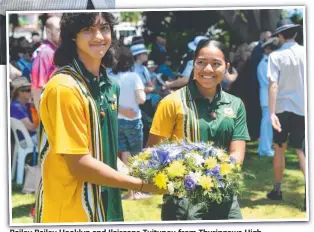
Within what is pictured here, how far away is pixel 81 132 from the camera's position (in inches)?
122

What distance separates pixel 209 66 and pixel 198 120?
12.9 inches

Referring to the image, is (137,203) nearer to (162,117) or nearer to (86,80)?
(162,117)

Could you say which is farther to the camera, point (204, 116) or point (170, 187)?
point (204, 116)

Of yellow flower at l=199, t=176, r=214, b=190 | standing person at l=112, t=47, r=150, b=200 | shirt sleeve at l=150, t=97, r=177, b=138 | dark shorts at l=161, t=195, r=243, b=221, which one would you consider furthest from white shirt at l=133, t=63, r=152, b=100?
yellow flower at l=199, t=176, r=214, b=190

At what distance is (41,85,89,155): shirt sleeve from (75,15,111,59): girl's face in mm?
272

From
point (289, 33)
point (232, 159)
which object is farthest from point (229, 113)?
point (289, 33)

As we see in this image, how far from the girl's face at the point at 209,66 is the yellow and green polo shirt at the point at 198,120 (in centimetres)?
9

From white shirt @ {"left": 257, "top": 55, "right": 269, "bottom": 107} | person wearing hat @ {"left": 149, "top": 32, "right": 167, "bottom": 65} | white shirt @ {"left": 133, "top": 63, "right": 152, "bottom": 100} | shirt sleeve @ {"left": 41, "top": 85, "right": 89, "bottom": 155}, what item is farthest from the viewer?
person wearing hat @ {"left": 149, "top": 32, "right": 167, "bottom": 65}

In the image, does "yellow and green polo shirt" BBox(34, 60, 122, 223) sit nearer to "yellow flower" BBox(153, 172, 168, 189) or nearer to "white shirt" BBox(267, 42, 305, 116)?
"yellow flower" BBox(153, 172, 168, 189)

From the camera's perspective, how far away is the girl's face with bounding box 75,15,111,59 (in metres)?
3.22

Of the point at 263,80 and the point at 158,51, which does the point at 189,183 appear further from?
the point at 158,51

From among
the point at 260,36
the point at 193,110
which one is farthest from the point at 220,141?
the point at 260,36

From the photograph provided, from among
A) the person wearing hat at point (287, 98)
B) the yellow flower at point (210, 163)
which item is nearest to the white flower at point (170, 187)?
A: the yellow flower at point (210, 163)

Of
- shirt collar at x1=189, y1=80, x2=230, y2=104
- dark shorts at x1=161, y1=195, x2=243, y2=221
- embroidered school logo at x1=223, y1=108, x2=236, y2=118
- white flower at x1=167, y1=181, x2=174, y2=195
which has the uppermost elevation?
shirt collar at x1=189, y1=80, x2=230, y2=104
